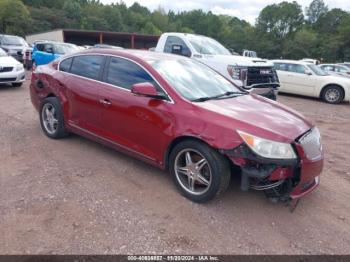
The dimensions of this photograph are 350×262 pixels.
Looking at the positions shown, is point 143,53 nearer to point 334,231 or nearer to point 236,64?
point 334,231

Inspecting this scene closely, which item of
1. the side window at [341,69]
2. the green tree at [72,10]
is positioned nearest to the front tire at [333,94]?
the side window at [341,69]

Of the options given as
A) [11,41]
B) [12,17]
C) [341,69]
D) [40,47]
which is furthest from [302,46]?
[40,47]

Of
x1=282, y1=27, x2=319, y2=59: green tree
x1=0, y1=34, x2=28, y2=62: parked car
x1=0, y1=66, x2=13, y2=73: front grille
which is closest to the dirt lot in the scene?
x1=0, y1=66, x2=13, y2=73: front grille

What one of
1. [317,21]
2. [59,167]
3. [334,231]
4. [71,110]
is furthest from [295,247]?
[317,21]

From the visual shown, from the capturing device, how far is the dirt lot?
2936 millimetres

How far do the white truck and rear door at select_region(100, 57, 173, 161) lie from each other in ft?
12.2

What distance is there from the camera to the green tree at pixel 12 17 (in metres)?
53.2

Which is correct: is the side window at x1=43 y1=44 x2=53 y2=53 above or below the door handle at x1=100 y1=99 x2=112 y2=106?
above

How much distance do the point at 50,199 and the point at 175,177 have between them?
1.44m

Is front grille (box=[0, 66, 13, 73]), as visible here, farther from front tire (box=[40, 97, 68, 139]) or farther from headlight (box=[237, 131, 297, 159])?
headlight (box=[237, 131, 297, 159])

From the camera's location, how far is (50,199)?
3592 millimetres

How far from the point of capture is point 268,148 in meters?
3.18

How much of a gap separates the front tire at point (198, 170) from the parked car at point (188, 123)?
0.03 ft

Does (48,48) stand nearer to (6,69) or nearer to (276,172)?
(6,69)
